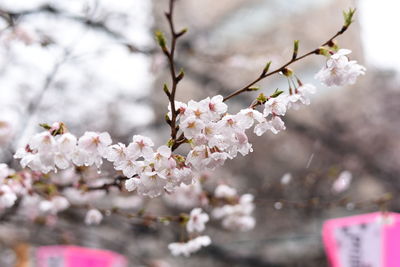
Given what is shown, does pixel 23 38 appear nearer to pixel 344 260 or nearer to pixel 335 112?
pixel 344 260

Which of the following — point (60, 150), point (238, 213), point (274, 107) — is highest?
point (238, 213)

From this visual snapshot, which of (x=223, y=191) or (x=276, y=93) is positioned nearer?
(x=276, y=93)

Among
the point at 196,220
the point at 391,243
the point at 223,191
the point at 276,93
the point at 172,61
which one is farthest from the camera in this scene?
the point at 391,243

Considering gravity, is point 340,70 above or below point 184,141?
above

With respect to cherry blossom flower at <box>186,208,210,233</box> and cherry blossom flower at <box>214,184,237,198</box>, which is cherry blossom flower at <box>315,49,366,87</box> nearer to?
cherry blossom flower at <box>186,208,210,233</box>

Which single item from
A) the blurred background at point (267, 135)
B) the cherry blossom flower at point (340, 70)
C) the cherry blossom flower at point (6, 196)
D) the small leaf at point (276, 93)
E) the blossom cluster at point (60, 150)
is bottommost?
the blossom cluster at point (60, 150)

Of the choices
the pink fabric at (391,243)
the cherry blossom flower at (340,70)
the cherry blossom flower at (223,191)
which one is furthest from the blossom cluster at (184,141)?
the pink fabric at (391,243)

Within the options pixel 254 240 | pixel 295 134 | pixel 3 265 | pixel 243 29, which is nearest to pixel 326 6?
pixel 243 29

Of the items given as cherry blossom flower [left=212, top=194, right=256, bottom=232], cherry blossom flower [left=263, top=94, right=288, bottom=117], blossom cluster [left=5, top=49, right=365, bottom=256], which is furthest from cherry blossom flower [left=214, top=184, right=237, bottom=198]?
cherry blossom flower [left=263, top=94, right=288, bottom=117]

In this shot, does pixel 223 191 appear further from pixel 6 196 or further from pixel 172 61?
pixel 172 61

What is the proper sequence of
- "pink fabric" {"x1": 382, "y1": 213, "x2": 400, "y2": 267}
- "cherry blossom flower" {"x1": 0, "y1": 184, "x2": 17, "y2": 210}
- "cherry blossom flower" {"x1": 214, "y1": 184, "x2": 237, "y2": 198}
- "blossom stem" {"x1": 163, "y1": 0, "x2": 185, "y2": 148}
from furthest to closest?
"pink fabric" {"x1": 382, "y1": 213, "x2": 400, "y2": 267}, "cherry blossom flower" {"x1": 214, "y1": 184, "x2": 237, "y2": 198}, "cherry blossom flower" {"x1": 0, "y1": 184, "x2": 17, "y2": 210}, "blossom stem" {"x1": 163, "y1": 0, "x2": 185, "y2": 148}

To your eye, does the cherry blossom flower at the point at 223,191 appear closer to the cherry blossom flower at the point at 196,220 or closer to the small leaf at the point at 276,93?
the cherry blossom flower at the point at 196,220

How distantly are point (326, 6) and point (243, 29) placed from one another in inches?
46.3

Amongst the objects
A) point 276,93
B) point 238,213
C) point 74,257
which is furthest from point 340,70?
point 74,257
